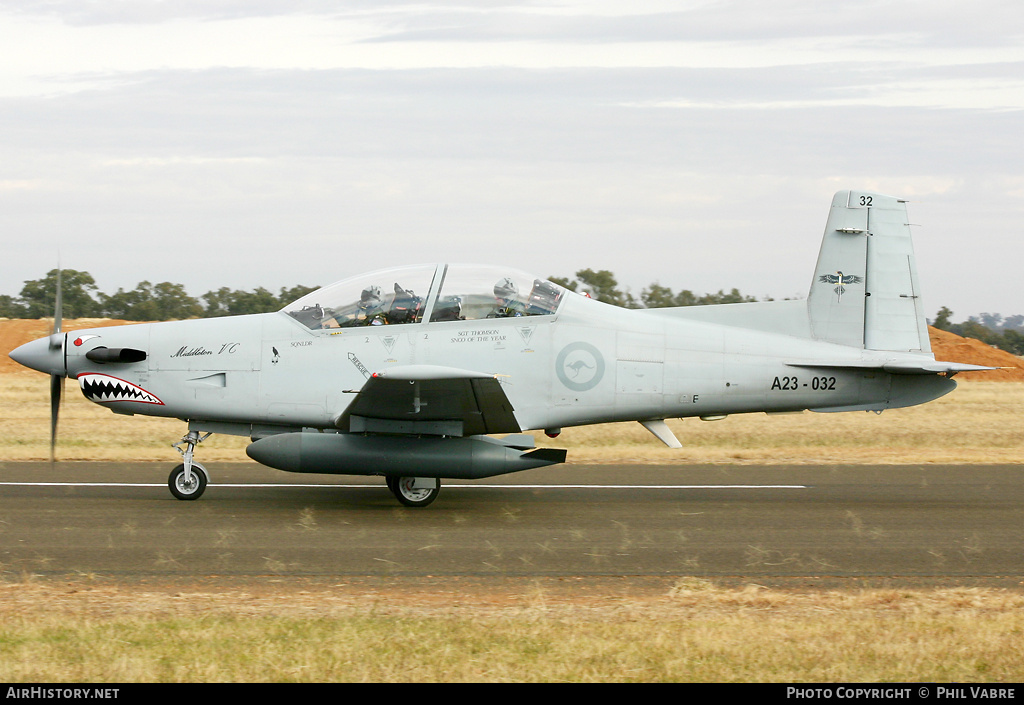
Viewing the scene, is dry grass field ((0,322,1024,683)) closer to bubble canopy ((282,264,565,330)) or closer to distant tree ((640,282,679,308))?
bubble canopy ((282,264,565,330))

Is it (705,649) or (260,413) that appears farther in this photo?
(260,413)

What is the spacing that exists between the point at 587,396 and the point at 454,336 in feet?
5.05

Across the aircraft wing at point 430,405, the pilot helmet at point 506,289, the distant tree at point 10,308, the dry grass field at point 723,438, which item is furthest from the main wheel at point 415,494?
the distant tree at point 10,308

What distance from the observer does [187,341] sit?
9641 millimetres

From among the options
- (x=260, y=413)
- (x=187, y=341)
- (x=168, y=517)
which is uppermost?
(x=187, y=341)

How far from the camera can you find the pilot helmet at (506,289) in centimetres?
962

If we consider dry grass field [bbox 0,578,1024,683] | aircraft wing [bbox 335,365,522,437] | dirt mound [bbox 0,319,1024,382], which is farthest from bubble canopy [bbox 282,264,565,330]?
dirt mound [bbox 0,319,1024,382]

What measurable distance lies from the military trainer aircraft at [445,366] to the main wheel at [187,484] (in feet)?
0.04

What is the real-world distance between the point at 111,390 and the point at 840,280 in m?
7.96

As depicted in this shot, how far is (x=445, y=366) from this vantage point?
9.25m

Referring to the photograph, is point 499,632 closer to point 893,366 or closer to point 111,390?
point 111,390

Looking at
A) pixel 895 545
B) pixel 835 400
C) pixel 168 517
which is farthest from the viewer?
pixel 835 400

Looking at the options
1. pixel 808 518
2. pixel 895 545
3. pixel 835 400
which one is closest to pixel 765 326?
pixel 835 400

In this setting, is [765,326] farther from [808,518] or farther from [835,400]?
[808,518]
